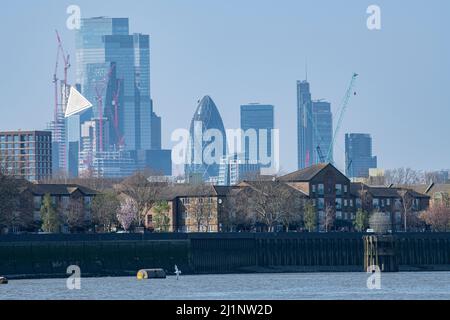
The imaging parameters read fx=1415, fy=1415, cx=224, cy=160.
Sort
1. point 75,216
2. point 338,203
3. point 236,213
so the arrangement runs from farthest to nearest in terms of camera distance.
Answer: point 338,203 → point 236,213 → point 75,216

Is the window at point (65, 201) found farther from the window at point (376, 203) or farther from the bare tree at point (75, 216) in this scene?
the window at point (376, 203)

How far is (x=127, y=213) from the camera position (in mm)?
143500

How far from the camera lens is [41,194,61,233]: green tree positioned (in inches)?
5059

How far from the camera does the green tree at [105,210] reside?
140250mm

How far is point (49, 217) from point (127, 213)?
53.4 feet

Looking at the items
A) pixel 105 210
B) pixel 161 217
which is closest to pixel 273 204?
pixel 161 217

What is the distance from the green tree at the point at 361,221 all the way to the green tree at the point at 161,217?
66.3ft

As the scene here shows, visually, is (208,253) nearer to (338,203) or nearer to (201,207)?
(201,207)

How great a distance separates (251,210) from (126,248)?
40930 mm

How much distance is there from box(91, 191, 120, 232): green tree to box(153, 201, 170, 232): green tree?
161 inches

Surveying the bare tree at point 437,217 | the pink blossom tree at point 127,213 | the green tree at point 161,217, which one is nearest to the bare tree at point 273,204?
the green tree at point 161,217
